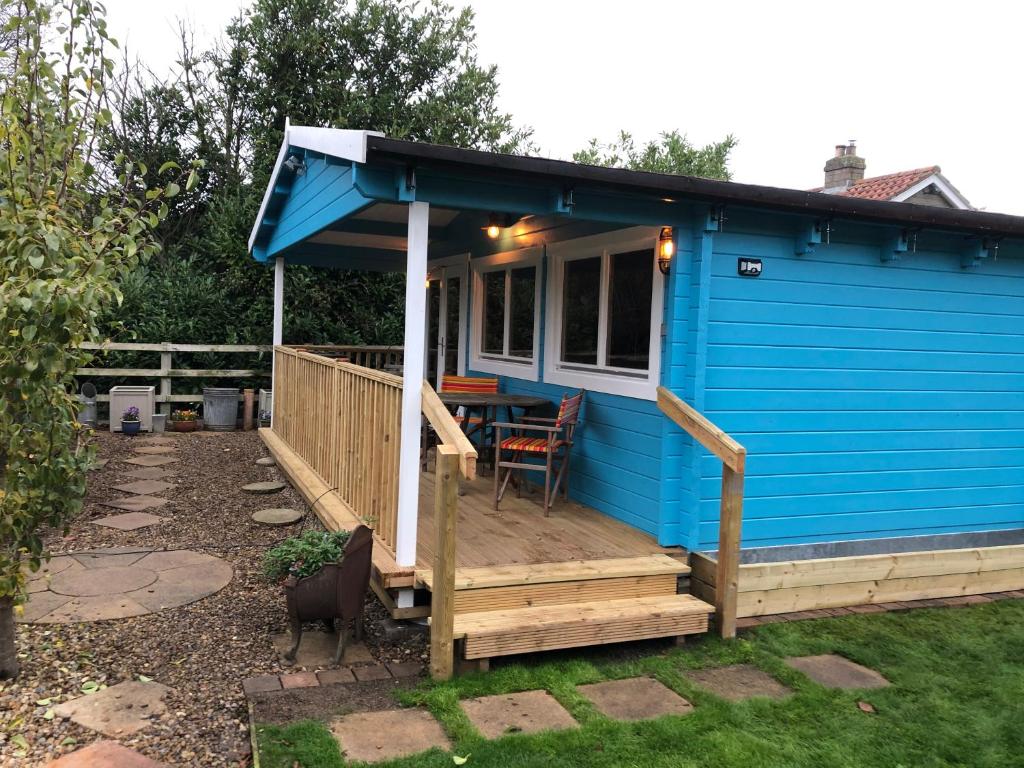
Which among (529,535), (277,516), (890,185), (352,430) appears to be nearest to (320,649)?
(529,535)

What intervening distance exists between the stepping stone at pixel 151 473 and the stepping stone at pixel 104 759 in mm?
5204

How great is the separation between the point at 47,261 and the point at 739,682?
346cm

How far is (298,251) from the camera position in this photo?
9109 mm

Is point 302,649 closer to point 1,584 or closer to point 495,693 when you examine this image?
point 495,693

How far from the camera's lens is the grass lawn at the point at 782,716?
300 centimetres

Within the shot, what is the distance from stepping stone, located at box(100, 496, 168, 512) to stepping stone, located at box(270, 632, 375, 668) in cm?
310

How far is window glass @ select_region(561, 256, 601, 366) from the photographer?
5809 mm

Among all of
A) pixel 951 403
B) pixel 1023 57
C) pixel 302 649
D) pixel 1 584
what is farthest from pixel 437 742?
pixel 1023 57

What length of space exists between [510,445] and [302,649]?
219cm

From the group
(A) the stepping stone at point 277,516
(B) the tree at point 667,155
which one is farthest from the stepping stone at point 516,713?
(B) the tree at point 667,155

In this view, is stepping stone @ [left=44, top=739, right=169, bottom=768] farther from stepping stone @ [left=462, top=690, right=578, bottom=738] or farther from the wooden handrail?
the wooden handrail

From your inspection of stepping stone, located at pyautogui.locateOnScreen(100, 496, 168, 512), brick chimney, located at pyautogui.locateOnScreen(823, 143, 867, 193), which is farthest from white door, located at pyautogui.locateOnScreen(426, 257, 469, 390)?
brick chimney, located at pyautogui.locateOnScreen(823, 143, 867, 193)

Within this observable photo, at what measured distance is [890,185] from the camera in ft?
45.3

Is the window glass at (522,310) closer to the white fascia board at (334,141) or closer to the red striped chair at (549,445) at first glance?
the red striped chair at (549,445)
